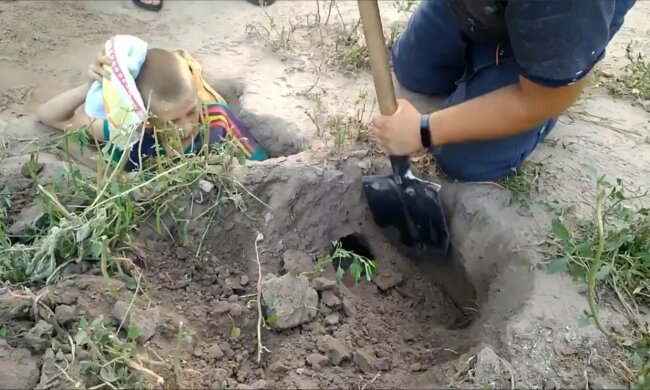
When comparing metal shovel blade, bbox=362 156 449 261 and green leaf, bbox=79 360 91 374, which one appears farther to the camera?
metal shovel blade, bbox=362 156 449 261

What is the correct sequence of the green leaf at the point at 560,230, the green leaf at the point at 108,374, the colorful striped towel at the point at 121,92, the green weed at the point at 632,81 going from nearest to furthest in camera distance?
the green leaf at the point at 108,374 < the green leaf at the point at 560,230 < the colorful striped towel at the point at 121,92 < the green weed at the point at 632,81

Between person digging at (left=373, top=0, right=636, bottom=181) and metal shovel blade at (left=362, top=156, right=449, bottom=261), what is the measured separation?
4.3 inches

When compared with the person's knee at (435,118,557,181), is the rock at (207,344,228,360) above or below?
below

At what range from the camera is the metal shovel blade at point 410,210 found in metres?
2.02

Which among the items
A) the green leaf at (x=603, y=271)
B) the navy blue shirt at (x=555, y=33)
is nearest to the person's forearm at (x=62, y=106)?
the navy blue shirt at (x=555, y=33)

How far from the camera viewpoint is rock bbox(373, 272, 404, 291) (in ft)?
6.69

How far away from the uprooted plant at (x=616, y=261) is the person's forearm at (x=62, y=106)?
1548 mm

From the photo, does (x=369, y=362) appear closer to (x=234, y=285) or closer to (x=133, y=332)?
(x=234, y=285)

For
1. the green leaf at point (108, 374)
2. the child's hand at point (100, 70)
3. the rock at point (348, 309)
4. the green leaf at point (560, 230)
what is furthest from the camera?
the child's hand at point (100, 70)

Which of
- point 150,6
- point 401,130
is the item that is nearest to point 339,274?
point 401,130

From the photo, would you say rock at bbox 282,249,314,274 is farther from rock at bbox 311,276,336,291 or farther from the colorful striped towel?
the colorful striped towel

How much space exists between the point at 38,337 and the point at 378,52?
1033 mm

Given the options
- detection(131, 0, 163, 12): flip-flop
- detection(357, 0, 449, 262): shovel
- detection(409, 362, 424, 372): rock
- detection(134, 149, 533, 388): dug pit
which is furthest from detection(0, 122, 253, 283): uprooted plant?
detection(131, 0, 163, 12): flip-flop

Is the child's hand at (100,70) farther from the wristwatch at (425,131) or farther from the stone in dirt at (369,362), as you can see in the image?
the stone in dirt at (369,362)
